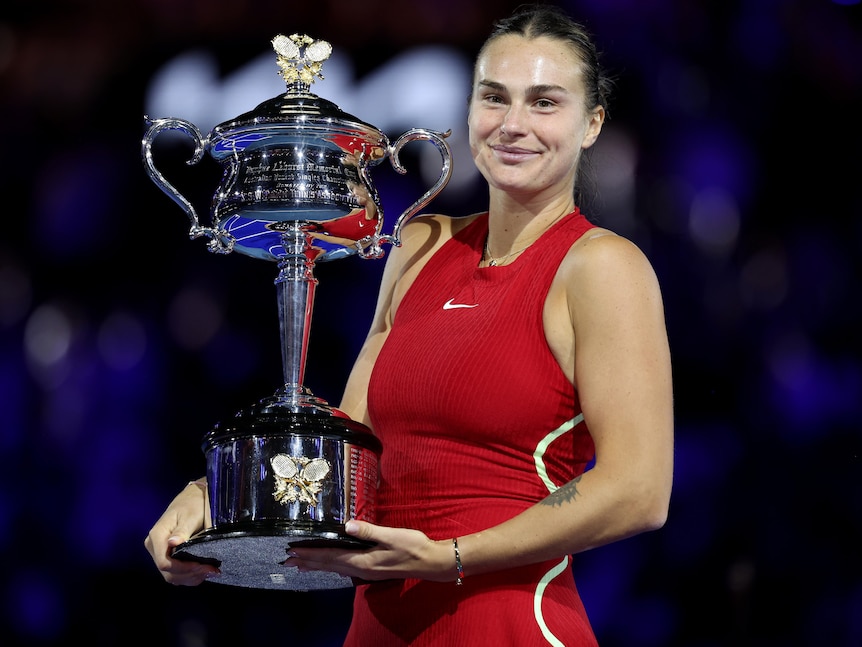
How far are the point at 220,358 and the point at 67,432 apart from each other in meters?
0.34

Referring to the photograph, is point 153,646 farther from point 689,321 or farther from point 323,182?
point 323,182

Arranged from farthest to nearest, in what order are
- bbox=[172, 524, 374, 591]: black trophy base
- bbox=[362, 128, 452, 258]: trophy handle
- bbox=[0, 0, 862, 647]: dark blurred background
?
bbox=[0, 0, 862, 647]: dark blurred background → bbox=[362, 128, 452, 258]: trophy handle → bbox=[172, 524, 374, 591]: black trophy base

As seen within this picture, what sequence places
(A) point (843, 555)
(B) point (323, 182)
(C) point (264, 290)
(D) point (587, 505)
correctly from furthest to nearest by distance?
(C) point (264, 290), (A) point (843, 555), (B) point (323, 182), (D) point (587, 505)

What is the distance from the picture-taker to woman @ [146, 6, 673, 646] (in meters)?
1.47

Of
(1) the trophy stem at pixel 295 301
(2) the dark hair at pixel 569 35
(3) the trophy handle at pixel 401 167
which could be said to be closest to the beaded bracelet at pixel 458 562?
(1) the trophy stem at pixel 295 301

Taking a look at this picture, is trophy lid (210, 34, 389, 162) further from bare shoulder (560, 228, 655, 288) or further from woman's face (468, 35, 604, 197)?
bare shoulder (560, 228, 655, 288)

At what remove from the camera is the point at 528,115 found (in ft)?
5.44

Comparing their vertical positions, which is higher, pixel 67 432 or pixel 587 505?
pixel 67 432

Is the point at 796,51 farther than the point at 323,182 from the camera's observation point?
Yes

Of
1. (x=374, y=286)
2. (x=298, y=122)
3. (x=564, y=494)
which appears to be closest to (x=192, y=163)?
(x=298, y=122)

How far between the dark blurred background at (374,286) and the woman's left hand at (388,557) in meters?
1.23

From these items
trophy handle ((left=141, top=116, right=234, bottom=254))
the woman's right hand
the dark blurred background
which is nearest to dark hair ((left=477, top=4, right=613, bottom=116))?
trophy handle ((left=141, top=116, right=234, bottom=254))

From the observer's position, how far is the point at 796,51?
258 centimetres

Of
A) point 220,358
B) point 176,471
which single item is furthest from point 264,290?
point 176,471
